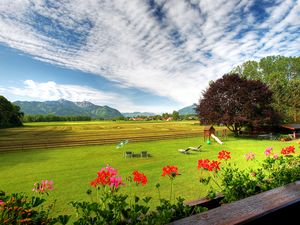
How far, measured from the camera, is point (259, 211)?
1596mm

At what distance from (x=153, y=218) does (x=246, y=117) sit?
93.1 ft

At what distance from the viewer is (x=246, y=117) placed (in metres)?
26.6

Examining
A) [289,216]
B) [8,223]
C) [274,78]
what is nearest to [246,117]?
[274,78]

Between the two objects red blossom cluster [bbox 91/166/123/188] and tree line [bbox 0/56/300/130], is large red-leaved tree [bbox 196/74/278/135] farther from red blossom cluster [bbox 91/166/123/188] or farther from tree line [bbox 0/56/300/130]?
red blossom cluster [bbox 91/166/123/188]

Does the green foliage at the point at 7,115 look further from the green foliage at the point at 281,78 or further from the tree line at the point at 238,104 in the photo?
the green foliage at the point at 281,78

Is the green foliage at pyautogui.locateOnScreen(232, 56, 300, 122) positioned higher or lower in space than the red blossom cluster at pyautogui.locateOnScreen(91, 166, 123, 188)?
higher

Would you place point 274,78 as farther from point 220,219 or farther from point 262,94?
point 220,219

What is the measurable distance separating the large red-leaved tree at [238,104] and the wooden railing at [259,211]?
88.3 feet

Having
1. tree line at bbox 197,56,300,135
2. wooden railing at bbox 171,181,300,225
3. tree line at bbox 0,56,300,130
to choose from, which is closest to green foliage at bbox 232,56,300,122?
tree line at bbox 0,56,300,130

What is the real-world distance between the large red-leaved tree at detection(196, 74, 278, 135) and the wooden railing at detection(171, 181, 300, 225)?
88.3 feet

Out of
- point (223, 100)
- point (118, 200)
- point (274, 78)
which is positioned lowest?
point (118, 200)

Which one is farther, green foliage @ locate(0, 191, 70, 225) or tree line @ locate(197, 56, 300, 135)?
tree line @ locate(197, 56, 300, 135)

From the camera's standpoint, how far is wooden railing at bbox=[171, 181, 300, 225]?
1498 millimetres

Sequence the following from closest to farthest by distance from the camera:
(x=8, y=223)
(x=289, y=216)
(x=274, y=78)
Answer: (x=8, y=223) → (x=289, y=216) → (x=274, y=78)
